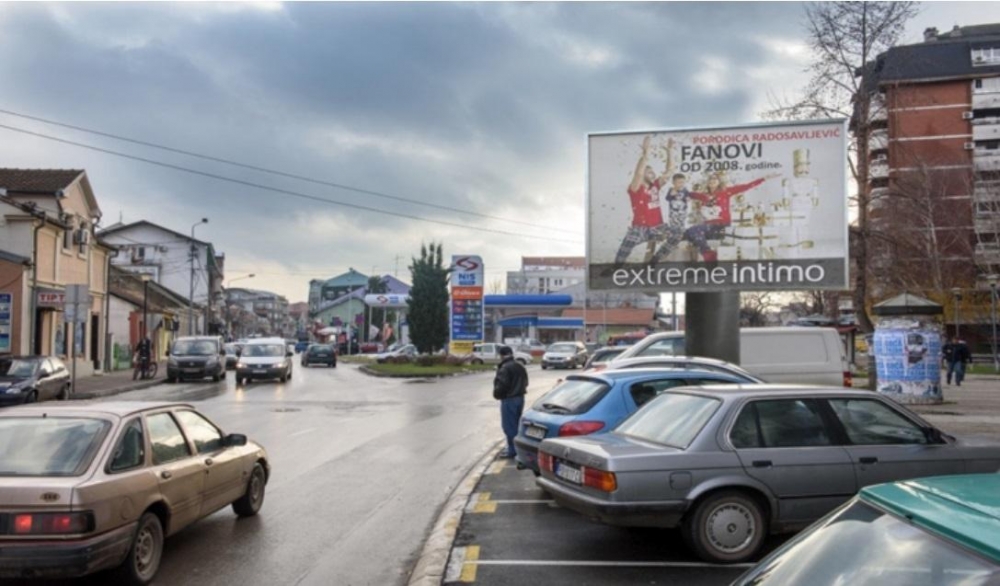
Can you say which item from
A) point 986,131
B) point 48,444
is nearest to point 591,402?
point 48,444

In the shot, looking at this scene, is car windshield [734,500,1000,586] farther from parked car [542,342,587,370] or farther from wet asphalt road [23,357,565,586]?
parked car [542,342,587,370]

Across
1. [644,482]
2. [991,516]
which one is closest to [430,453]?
[644,482]

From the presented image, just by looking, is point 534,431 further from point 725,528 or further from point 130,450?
point 130,450

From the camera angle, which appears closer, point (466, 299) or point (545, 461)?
point (545, 461)

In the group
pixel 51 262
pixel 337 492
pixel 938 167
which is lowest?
pixel 337 492

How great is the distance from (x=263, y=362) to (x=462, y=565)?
28462 millimetres

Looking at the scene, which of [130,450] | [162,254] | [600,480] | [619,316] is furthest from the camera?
[619,316]

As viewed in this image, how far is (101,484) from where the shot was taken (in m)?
5.92

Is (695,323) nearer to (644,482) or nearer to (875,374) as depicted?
(875,374)

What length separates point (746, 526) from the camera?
684 centimetres

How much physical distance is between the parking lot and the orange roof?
8188 cm

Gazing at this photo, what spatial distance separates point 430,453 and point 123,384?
22267 mm

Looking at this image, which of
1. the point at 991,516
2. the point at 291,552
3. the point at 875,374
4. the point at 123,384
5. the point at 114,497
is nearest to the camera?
the point at 991,516

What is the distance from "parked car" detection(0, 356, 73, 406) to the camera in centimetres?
2086
